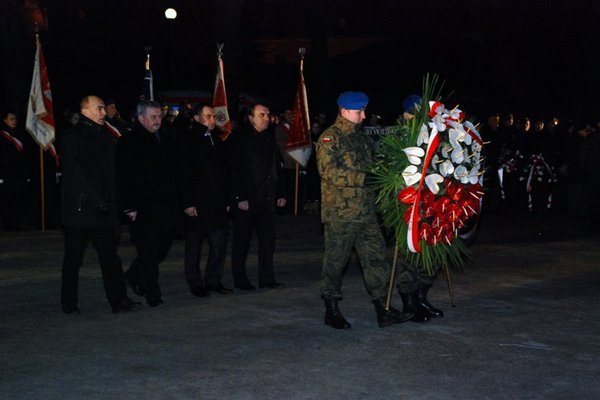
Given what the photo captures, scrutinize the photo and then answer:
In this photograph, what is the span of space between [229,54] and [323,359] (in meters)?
26.3

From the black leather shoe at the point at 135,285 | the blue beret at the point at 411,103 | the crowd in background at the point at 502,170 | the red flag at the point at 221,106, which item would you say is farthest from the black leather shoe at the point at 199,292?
the crowd in background at the point at 502,170

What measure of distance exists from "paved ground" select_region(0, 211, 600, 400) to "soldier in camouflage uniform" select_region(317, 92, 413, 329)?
0.25m

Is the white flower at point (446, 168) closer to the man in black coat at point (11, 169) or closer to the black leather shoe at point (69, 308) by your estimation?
the black leather shoe at point (69, 308)

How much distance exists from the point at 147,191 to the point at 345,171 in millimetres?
2116

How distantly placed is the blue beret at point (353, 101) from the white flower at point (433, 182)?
0.82 m

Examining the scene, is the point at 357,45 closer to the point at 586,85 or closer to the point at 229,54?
the point at 229,54

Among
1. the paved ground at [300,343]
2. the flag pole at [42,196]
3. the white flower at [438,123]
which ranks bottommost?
the paved ground at [300,343]

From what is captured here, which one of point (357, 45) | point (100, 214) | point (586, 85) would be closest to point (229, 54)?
point (586, 85)

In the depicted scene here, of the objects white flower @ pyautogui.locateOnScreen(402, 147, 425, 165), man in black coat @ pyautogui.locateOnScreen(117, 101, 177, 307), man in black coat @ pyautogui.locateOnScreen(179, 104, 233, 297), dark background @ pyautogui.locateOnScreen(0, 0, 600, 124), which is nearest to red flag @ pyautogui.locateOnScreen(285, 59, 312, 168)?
→ man in black coat @ pyautogui.locateOnScreen(179, 104, 233, 297)

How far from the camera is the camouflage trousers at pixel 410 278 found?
9.99 metres

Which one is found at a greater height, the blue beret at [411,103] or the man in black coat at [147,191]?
the blue beret at [411,103]

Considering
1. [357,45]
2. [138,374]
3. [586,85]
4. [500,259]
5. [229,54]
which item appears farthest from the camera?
[357,45]

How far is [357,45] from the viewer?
77.2 m

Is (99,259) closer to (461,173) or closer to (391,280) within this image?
(391,280)
